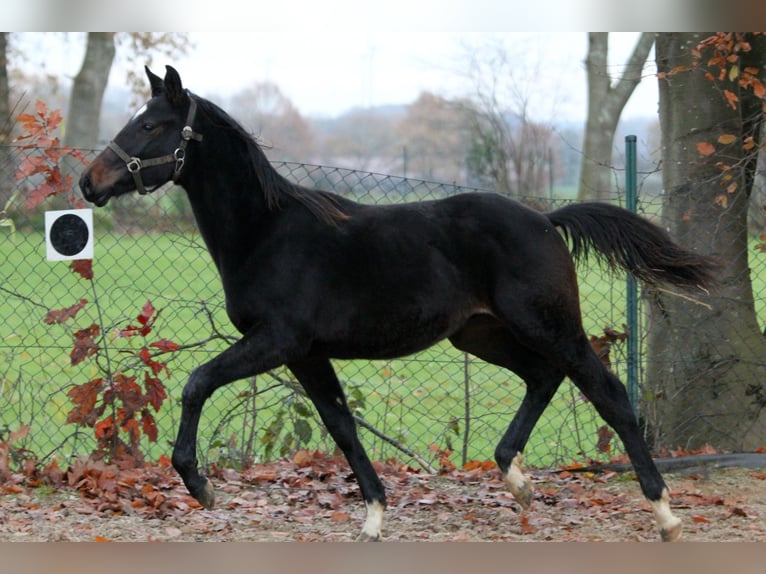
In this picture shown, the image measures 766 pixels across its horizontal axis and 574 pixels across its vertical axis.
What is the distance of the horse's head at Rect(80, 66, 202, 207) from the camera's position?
15.0 feet

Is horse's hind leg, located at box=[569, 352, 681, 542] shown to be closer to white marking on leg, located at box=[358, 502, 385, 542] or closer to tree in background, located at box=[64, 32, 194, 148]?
white marking on leg, located at box=[358, 502, 385, 542]

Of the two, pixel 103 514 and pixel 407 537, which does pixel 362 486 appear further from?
pixel 103 514

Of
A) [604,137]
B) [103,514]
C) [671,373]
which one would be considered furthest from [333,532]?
[604,137]

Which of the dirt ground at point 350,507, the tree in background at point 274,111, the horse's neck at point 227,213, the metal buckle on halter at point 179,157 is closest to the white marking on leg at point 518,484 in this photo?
the dirt ground at point 350,507

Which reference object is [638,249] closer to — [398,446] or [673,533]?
[673,533]

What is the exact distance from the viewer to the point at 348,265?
4.65 meters

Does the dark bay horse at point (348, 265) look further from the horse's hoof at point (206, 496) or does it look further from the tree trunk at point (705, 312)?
the tree trunk at point (705, 312)

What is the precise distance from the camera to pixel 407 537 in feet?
15.8

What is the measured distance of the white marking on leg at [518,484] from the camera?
5023 millimetres

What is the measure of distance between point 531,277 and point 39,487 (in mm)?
3129

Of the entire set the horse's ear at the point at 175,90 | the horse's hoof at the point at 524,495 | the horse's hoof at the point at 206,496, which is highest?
the horse's ear at the point at 175,90

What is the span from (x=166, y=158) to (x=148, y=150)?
93 mm

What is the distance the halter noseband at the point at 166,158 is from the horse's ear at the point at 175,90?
0.14 ft

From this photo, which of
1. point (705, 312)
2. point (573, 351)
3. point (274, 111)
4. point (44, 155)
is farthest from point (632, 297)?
point (274, 111)
